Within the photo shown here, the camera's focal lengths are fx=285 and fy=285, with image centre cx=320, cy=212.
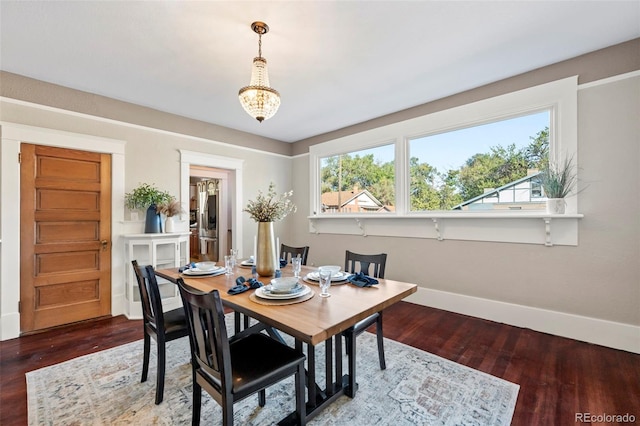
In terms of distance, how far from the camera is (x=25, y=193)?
2.97 m

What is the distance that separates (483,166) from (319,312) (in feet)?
9.69

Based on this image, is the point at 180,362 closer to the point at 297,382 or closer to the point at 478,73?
the point at 297,382

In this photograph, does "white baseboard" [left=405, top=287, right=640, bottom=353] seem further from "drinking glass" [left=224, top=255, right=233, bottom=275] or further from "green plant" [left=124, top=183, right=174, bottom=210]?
"green plant" [left=124, top=183, right=174, bottom=210]

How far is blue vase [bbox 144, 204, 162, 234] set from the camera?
362 cm

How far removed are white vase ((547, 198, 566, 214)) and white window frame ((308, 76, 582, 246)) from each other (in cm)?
6

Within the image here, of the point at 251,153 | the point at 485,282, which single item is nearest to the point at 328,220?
the point at 251,153

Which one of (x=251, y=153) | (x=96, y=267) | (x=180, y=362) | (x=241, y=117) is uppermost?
(x=241, y=117)

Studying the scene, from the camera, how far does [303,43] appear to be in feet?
7.98

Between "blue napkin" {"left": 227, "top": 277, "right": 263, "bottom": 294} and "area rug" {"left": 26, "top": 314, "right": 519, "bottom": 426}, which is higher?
"blue napkin" {"left": 227, "top": 277, "right": 263, "bottom": 294}

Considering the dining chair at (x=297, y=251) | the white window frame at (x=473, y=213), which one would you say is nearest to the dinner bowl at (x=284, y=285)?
the dining chair at (x=297, y=251)

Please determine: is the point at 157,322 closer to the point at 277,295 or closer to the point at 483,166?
the point at 277,295

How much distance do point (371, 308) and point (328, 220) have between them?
11.3 ft

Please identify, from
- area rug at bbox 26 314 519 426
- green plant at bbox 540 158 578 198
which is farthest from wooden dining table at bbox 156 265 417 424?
green plant at bbox 540 158 578 198

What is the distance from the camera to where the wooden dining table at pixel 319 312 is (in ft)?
4.13
